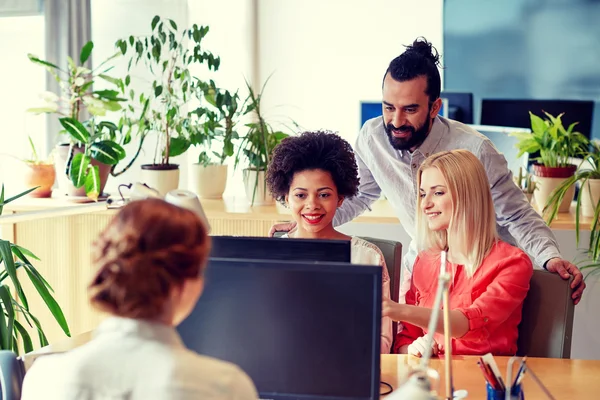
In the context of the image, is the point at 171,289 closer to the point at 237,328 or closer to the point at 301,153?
the point at 237,328

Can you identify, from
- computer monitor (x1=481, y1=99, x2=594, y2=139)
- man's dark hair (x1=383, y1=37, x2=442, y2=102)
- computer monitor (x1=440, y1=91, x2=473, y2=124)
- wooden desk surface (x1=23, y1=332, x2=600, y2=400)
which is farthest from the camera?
computer monitor (x1=440, y1=91, x2=473, y2=124)

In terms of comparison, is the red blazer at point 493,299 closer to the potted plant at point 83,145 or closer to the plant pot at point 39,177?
the potted plant at point 83,145

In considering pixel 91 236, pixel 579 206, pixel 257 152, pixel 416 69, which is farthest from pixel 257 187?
pixel 579 206

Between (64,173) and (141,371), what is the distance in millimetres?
2803

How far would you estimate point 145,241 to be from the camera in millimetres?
1023

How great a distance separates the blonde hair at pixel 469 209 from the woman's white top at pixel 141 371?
4.38ft

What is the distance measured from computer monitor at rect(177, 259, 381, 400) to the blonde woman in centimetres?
62

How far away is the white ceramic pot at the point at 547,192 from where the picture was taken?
139 inches

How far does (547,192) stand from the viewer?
353 centimetres

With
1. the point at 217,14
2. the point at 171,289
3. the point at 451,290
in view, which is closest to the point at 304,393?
the point at 171,289

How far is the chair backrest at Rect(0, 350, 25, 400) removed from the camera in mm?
1630

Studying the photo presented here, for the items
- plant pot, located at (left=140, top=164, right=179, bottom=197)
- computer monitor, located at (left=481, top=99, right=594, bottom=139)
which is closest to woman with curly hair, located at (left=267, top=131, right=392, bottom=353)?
plant pot, located at (left=140, top=164, right=179, bottom=197)

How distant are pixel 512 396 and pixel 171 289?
2.57 feet

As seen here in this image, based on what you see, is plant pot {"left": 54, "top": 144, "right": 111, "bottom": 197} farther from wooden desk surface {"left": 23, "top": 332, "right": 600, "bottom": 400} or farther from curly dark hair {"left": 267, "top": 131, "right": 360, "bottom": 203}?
wooden desk surface {"left": 23, "top": 332, "right": 600, "bottom": 400}
